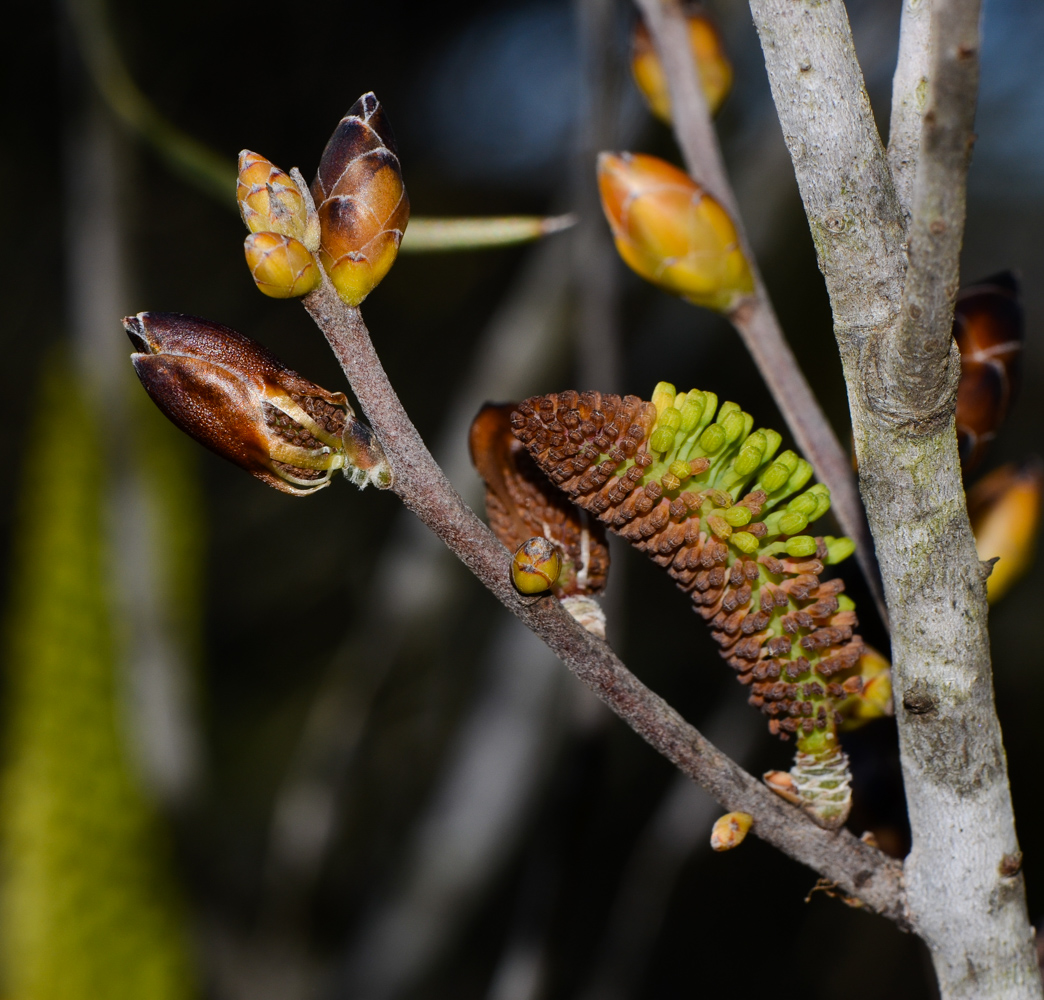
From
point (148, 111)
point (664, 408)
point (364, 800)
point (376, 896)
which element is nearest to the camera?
point (664, 408)

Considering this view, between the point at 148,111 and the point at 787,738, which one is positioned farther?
the point at 148,111

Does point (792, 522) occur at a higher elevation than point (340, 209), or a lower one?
lower

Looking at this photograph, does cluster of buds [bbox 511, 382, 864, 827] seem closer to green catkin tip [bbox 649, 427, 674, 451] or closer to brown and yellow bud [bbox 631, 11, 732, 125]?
green catkin tip [bbox 649, 427, 674, 451]

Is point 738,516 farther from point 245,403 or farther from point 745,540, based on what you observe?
point 245,403

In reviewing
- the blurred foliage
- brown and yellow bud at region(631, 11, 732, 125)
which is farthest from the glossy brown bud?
the blurred foliage

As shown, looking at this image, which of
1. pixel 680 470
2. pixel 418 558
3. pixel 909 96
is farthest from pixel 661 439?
pixel 418 558

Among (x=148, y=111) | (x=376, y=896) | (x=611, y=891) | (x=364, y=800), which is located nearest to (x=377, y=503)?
(x=364, y=800)

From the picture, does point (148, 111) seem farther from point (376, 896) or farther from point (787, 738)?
point (376, 896)

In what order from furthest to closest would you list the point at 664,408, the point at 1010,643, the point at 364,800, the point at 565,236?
the point at 1010,643 < the point at 364,800 < the point at 565,236 < the point at 664,408

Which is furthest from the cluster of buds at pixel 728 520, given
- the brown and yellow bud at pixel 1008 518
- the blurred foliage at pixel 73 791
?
the blurred foliage at pixel 73 791
